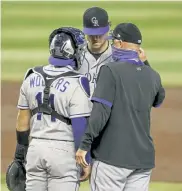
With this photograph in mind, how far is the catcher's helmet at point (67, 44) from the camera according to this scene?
14.4ft

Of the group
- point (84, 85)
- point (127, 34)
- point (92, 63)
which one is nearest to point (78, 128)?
point (84, 85)

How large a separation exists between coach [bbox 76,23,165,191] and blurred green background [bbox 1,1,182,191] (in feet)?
18.9

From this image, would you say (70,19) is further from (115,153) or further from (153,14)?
(115,153)

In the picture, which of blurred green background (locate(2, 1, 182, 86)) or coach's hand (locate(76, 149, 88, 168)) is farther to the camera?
blurred green background (locate(2, 1, 182, 86))

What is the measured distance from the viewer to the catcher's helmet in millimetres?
4402

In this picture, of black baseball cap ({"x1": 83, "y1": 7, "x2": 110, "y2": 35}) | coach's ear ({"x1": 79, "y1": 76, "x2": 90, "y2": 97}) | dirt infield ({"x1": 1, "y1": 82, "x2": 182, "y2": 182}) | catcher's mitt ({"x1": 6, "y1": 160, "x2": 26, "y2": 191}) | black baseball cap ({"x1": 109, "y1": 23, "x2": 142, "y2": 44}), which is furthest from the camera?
dirt infield ({"x1": 1, "y1": 82, "x2": 182, "y2": 182})

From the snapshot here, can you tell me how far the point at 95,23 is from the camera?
17.0ft

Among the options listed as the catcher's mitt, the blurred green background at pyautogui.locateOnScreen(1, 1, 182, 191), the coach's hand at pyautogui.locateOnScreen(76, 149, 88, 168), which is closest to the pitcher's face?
the catcher's mitt

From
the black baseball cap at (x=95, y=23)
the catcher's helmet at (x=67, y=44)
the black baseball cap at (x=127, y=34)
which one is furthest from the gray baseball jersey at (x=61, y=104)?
the black baseball cap at (x=95, y=23)

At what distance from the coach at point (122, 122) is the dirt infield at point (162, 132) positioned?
2.61m

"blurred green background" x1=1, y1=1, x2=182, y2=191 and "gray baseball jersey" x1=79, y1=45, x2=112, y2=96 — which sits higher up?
"gray baseball jersey" x1=79, y1=45, x2=112, y2=96

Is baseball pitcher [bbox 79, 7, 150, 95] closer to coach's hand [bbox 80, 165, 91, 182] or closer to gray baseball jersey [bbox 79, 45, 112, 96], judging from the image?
gray baseball jersey [bbox 79, 45, 112, 96]

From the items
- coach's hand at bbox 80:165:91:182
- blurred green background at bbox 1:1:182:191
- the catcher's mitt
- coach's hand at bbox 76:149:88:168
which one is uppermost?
coach's hand at bbox 76:149:88:168

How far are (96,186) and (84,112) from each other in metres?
0.54
